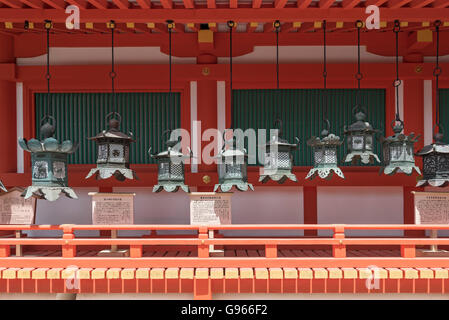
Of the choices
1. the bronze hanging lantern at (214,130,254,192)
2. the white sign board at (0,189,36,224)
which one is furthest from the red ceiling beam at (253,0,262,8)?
the white sign board at (0,189,36,224)

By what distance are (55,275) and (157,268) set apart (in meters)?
1.23

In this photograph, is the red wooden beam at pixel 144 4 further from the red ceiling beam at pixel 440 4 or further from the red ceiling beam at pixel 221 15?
the red ceiling beam at pixel 440 4

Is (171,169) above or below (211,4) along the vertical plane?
below

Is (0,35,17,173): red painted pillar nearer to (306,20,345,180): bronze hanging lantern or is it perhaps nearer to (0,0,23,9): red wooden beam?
(0,0,23,9): red wooden beam

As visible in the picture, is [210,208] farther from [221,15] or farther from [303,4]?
[303,4]

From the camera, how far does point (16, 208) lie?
565 centimetres

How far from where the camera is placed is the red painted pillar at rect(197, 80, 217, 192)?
6.12 metres

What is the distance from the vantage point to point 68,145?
197 inches

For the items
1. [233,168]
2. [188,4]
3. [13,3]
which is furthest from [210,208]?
[13,3]

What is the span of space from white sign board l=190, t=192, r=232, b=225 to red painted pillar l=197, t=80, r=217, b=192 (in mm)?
582

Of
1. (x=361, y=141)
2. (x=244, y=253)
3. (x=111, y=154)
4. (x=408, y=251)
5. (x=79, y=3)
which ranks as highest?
(x=79, y=3)

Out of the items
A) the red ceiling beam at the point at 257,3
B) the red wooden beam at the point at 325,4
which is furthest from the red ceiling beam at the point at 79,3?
the red wooden beam at the point at 325,4

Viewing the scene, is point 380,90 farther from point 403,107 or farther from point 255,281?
point 255,281

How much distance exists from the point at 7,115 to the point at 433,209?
6.65 metres
